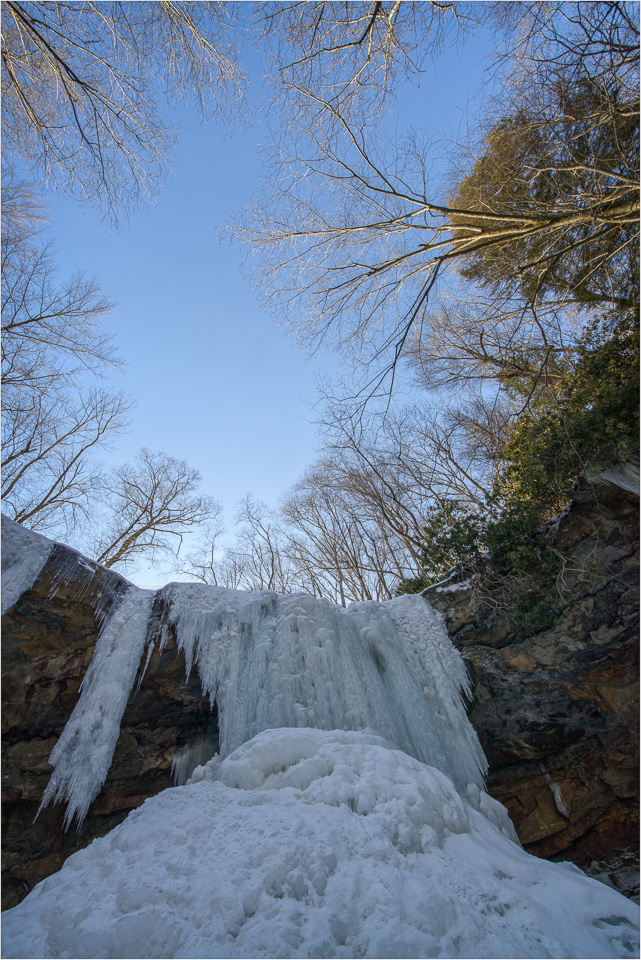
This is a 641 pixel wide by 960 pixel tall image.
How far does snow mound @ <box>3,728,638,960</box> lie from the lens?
79.0 inches

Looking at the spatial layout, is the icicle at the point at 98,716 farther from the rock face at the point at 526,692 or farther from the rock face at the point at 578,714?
the rock face at the point at 578,714

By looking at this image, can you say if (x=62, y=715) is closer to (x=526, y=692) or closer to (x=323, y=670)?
(x=323, y=670)

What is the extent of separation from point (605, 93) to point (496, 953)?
20.5 ft

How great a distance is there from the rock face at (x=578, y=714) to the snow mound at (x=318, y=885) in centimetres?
187

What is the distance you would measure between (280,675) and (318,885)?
6.95ft

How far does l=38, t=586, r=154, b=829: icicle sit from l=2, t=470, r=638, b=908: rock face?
0.11 meters

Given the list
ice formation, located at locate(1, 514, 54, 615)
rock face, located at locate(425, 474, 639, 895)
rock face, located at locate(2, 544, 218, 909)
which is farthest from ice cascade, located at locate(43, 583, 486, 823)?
ice formation, located at locate(1, 514, 54, 615)

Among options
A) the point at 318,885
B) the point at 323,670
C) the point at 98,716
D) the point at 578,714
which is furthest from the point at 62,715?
the point at 578,714

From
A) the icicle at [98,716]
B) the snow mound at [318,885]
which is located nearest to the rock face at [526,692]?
the icicle at [98,716]

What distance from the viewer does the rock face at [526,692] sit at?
12.8 ft

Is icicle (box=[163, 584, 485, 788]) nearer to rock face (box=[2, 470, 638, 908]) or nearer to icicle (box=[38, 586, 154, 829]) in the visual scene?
rock face (box=[2, 470, 638, 908])

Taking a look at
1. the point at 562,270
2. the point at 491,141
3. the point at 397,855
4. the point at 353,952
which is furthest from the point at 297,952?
the point at 562,270

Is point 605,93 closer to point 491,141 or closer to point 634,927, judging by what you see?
point 491,141

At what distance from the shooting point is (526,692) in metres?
4.80
